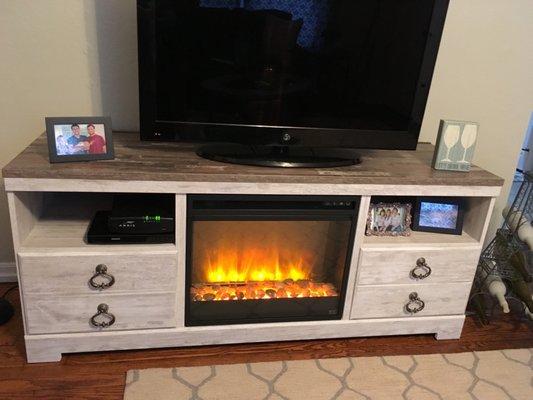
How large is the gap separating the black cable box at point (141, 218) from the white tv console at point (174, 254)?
0.05 metres

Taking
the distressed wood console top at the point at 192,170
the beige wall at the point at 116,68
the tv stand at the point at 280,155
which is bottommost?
the distressed wood console top at the point at 192,170

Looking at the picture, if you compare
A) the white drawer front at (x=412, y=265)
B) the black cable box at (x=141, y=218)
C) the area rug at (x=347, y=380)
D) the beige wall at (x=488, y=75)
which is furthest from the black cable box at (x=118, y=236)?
the beige wall at (x=488, y=75)

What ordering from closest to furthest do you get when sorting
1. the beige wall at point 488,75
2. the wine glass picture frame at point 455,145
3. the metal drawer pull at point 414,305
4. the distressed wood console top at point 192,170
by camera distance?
1. the distressed wood console top at point 192,170
2. the wine glass picture frame at point 455,145
3. the metal drawer pull at point 414,305
4. the beige wall at point 488,75

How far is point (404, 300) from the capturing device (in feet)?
5.32

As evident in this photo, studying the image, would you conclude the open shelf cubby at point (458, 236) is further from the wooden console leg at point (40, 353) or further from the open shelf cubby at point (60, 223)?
the wooden console leg at point (40, 353)

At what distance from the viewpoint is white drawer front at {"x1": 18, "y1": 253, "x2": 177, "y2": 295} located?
131 cm

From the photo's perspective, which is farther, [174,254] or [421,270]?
[421,270]

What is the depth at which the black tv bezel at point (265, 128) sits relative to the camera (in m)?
1.34

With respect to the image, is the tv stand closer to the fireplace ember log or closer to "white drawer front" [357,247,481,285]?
"white drawer front" [357,247,481,285]

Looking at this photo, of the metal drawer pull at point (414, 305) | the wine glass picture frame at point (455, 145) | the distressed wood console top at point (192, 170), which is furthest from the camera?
the metal drawer pull at point (414, 305)

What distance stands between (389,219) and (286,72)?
2.06 ft

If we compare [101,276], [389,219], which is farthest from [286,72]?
[101,276]

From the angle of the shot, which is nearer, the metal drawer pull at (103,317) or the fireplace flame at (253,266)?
the metal drawer pull at (103,317)

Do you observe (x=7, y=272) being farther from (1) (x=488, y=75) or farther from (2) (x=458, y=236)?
(1) (x=488, y=75)
